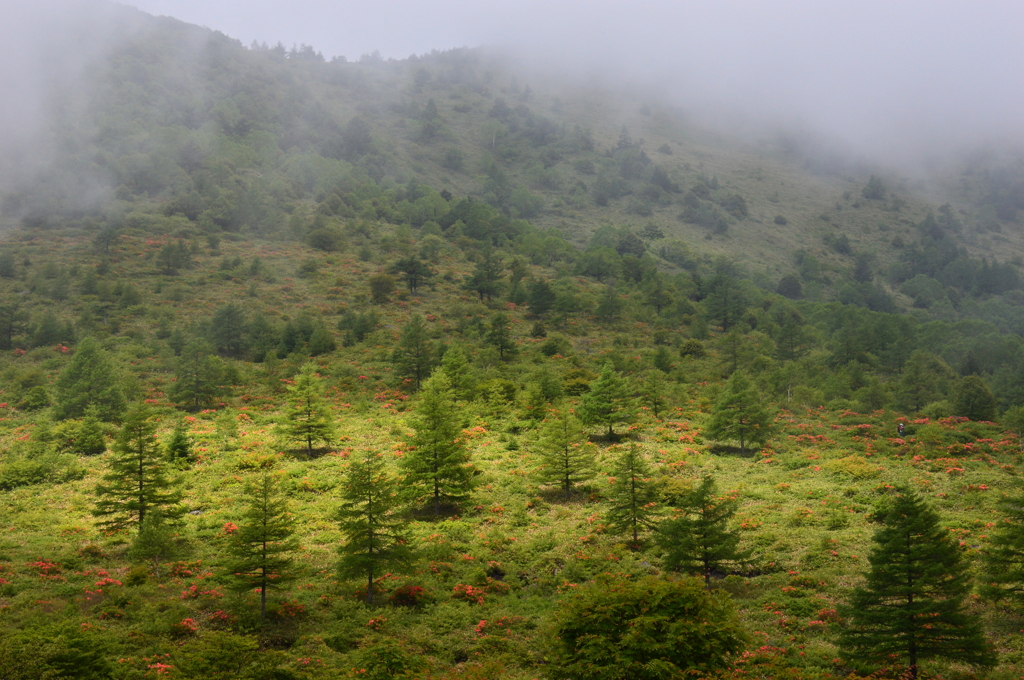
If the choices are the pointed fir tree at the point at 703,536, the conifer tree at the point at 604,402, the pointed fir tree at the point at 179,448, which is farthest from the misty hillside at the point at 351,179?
the pointed fir tree at the point at 703,536

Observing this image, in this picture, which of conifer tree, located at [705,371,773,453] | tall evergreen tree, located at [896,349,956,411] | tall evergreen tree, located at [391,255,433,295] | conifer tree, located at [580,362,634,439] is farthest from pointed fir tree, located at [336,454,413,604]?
tall evergreen tree, located at [391,255,433,295]

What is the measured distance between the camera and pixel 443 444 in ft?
108

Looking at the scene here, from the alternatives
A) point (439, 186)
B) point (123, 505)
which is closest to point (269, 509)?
point (123, 505)

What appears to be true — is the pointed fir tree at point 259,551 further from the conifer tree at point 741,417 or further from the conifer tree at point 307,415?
the conifer tree at point 741,417

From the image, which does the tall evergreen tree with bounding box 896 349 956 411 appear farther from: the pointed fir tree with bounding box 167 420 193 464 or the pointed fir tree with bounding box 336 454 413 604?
the pointed fir tree with bounding box 167 420 193 464

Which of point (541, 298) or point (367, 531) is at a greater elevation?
point (541, 298)

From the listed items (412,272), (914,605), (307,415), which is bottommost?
(914,605)

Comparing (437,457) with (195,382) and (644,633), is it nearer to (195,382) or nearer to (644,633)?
(644,633)

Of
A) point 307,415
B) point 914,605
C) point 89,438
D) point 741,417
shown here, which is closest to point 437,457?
point 307,415

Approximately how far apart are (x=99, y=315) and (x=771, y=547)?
262ft

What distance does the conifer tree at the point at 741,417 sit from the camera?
44.1 metres

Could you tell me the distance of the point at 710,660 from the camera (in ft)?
51.8

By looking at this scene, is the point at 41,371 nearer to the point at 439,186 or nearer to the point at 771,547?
the point at 771,547

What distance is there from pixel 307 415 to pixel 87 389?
64.7 feet
